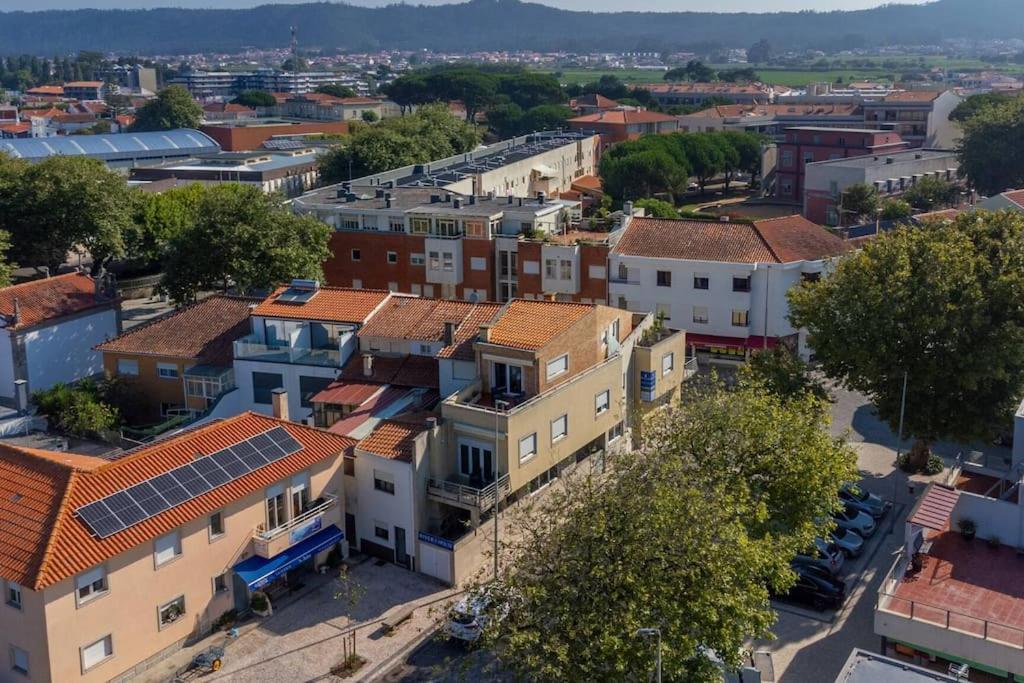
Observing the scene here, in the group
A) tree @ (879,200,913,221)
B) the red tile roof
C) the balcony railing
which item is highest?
the red tile roof

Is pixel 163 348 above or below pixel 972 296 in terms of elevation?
below

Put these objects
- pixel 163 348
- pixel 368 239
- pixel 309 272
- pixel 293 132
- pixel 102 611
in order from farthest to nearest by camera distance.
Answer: pixel 293 132 < pixel 368 239 < pixel 309 272 < pixel 163 348 < pixel 102 611

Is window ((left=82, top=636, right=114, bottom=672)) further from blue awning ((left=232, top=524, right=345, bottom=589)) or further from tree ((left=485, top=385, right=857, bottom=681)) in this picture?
tree ((left=485, top=385, right=857, bottom=681))

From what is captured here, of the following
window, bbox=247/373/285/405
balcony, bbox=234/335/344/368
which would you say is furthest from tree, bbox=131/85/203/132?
window, bbox=247/373/285/405

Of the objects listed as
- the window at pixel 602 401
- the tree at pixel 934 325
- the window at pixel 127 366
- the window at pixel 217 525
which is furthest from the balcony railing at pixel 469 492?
Answer: the window at pixel 127 366

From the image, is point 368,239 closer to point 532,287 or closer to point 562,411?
point 532,287

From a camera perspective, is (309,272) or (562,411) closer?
(562,411)

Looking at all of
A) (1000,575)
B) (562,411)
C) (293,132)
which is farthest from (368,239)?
(293,132)
